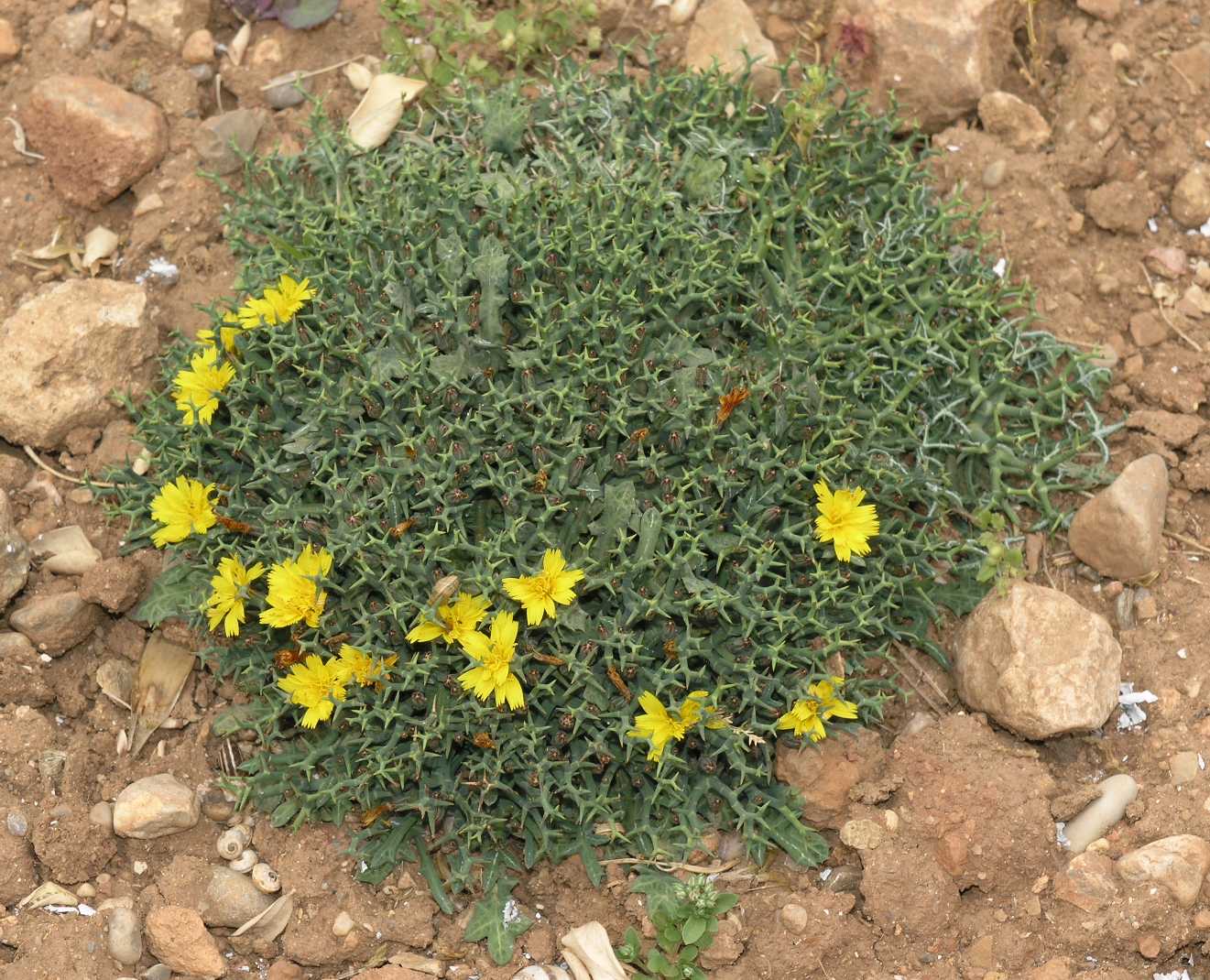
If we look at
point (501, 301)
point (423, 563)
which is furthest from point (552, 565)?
point (501, 301)

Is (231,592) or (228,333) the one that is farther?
(228,333)

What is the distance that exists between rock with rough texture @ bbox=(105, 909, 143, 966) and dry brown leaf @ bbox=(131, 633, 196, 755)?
564mm

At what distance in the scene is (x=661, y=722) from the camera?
368 centimetres

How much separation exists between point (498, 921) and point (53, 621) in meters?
1.68

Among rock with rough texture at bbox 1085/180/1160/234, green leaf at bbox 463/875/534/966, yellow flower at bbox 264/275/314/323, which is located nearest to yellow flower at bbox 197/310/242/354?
yellow flower at bbox 264/275/314/323

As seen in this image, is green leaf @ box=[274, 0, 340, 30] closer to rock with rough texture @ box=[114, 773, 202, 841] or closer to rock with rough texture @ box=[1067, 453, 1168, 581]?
rock with rough texture @ box=[114, 773, 202, 841]

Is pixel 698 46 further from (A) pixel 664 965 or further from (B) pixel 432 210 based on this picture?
(A) pixel 664 965

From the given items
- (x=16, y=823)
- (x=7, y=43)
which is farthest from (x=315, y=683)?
(x=7, y=43)

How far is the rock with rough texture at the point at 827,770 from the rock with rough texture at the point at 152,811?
69.0 inches

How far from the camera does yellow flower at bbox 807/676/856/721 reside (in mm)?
3746

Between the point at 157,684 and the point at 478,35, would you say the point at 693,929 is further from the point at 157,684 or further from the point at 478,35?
the point at 478,35

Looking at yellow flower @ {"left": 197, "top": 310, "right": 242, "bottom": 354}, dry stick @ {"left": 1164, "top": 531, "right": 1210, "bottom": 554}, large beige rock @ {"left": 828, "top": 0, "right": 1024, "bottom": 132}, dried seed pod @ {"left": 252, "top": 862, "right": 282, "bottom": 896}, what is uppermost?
large beige rock @ {"left": 828, "top": 0, "right": 1024, "bottom": 132}

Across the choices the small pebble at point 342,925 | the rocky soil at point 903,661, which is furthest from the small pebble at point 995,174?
the small pebble at point 342,925

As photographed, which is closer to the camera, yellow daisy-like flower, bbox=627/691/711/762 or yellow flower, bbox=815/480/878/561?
yellow daisy-like flower, bbox=627/691/711/762
